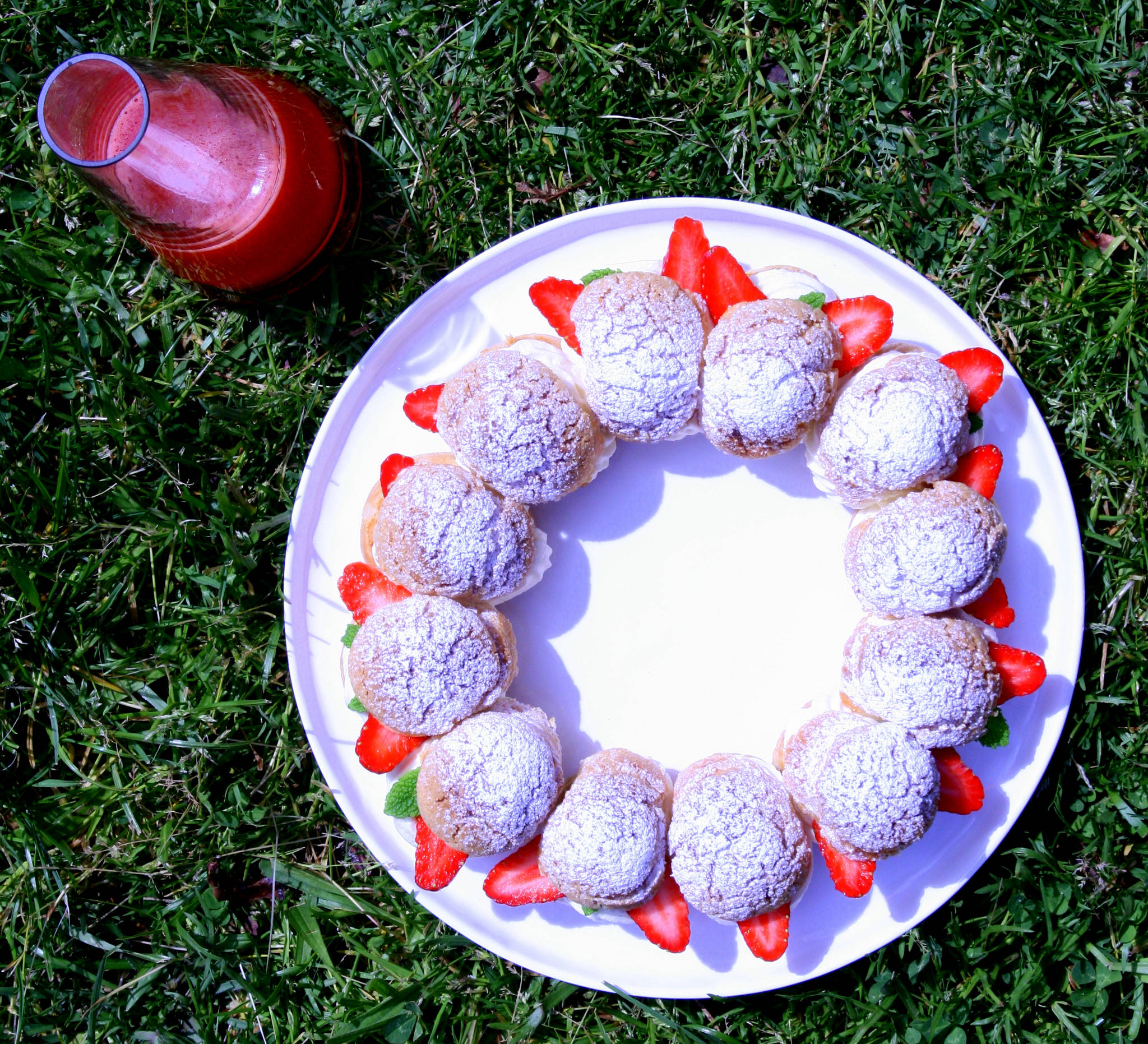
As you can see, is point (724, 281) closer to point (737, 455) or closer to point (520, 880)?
point (737, 455)

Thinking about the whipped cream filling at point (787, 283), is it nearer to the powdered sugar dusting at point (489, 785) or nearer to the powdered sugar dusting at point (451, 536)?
the powdered sugar dusting at point (451, 536)

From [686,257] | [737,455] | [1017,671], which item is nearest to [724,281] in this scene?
[686,257]

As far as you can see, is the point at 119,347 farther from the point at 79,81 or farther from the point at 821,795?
the point at 821,795

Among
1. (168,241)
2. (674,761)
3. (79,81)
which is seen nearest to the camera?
(79,81)

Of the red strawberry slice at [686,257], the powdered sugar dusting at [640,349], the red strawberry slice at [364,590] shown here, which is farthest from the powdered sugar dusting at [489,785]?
the red strawberry slice at [686,257]

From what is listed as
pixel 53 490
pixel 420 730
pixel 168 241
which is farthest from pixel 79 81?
pixel 420 730

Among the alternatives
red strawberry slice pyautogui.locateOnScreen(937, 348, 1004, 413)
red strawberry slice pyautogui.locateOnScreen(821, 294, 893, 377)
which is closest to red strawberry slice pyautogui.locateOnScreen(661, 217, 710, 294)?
red strawberry slice pyautogui.locateOnScreen(821, 294, 893, 377)
